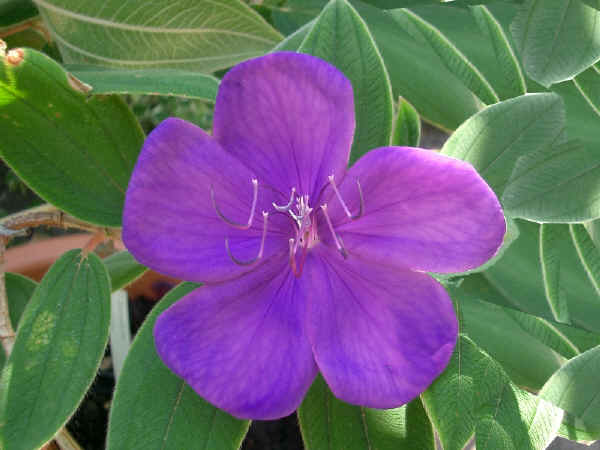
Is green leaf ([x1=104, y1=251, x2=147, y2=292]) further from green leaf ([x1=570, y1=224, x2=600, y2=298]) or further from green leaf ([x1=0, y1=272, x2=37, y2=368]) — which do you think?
green leaf ([x1=570, y1=224, x2=600, y2=298])

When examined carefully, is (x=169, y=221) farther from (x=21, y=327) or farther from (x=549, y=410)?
(x=549, y=410)

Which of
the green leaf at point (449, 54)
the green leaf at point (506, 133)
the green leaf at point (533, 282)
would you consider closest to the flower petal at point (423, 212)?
the green leaf at point (506, 133)

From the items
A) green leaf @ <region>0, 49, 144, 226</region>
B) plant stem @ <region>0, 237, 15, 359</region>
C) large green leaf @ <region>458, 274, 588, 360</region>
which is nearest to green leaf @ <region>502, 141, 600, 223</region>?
large green leaf @ <region>458, 274, 588, 360</region>

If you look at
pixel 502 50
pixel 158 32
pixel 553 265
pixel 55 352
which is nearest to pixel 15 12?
pixel 158 32

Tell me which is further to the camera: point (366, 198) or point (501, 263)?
point (501, 263)

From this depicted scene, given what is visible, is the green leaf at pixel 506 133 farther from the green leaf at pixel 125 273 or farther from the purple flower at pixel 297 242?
the green leaf at pixel 125 273

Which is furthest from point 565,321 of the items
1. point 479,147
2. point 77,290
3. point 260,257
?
point 77,290
